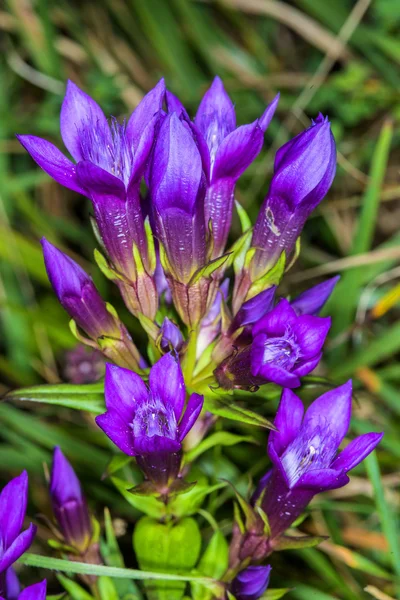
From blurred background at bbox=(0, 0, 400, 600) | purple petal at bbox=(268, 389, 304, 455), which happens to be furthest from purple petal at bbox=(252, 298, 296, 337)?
blurred background at bbox=(0, 0, 400, 600)

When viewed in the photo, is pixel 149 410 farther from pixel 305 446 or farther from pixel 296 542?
pixel 296 542

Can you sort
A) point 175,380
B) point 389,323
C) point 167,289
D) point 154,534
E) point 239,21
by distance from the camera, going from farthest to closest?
point 239,21 → point 389,323 → point 167,289 → point 154,534 → point 175,380

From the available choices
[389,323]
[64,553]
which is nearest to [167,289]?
[64,553]

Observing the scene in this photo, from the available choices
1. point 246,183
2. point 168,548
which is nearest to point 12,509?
point 168,548

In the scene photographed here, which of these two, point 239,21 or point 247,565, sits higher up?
point 239,21

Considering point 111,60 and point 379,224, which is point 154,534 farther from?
point 111,60

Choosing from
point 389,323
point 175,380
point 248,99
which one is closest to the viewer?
point 175,380

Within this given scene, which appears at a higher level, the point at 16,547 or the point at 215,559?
the point at 16,547
